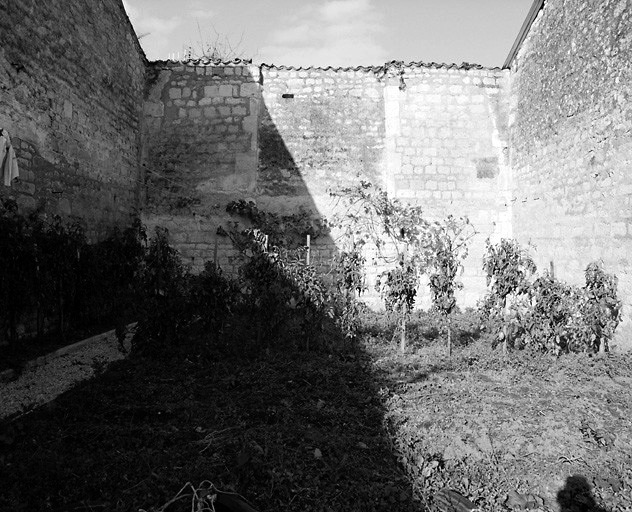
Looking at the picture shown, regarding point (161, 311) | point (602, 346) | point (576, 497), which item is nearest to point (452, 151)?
point (602, 346)

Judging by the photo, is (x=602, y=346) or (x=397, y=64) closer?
(x=602, y=346)

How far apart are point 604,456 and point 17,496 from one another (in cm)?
379

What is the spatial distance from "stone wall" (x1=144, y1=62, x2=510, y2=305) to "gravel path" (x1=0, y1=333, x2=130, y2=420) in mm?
3764

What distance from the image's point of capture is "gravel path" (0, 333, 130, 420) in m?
3.97

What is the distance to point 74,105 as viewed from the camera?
22.2 ft

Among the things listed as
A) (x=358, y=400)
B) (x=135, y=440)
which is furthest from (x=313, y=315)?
(x=135, y=440)

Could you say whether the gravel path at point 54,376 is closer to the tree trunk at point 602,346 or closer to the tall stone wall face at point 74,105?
the tall stone wall face at point 74,105

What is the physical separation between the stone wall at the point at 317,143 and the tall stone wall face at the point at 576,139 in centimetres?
82

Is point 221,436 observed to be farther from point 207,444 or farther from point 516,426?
point 516,426

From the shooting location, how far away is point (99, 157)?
768 centimetres

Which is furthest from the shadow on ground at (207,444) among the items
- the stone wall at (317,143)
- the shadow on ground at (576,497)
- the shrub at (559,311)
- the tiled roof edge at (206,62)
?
the tiled roof edge at (206,62)

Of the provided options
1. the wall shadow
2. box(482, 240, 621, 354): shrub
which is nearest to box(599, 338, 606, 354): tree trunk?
box(482, 240, 621, 354): shrub

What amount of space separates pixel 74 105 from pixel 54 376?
13.8 feet

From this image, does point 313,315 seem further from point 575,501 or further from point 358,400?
point 575,501
